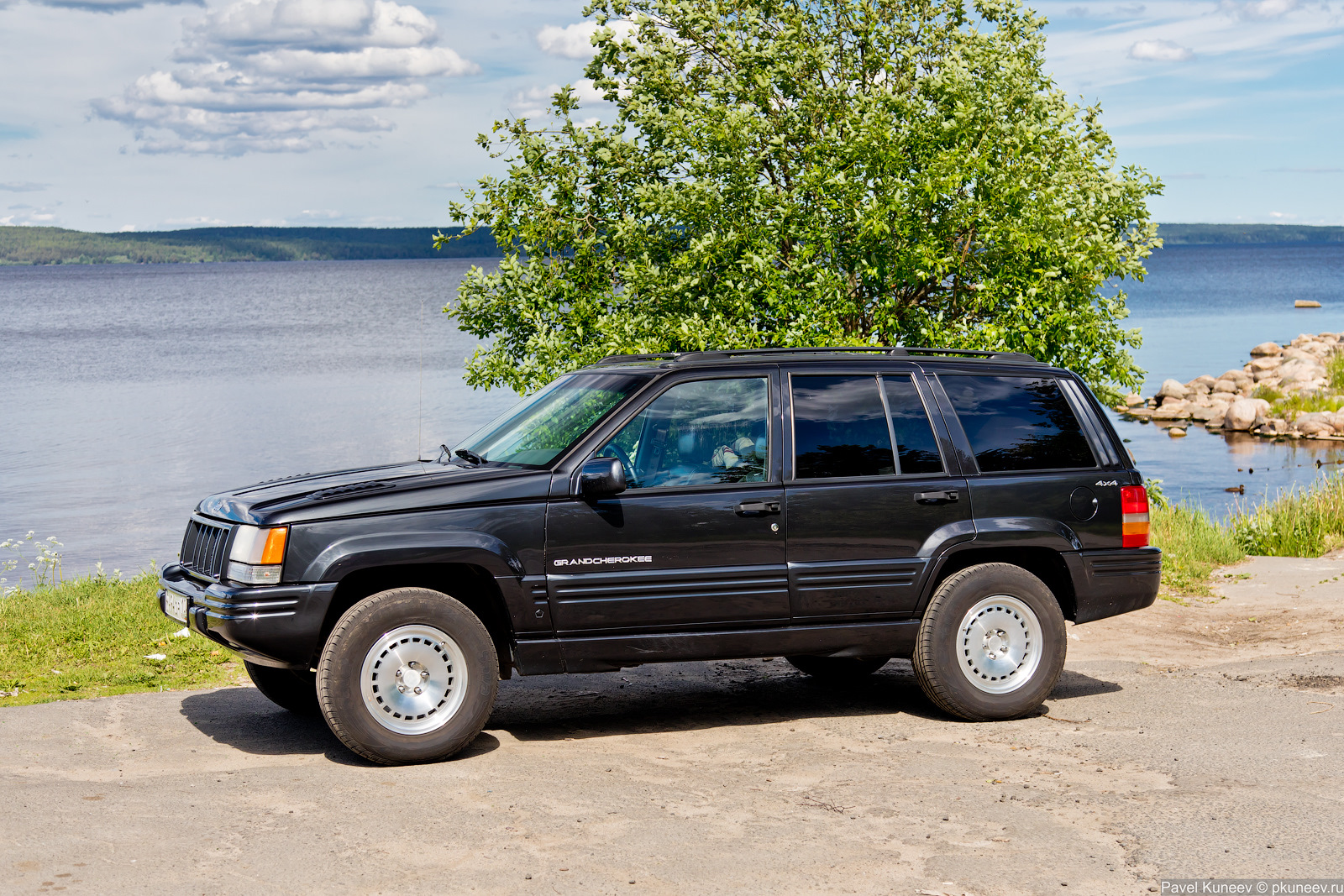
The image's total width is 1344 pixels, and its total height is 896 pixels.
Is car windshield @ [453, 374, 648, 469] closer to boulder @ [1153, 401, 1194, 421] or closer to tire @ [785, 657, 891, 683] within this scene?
tire @ [785, 657, 891, 683]

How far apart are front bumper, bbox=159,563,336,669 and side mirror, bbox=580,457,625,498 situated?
4.34 ft

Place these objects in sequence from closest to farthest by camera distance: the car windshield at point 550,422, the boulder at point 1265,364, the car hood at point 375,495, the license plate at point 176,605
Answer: the car hood at point 375,495
the license plate at point 176,605
the car windshield at point 550,422
the boulder at point 1265,364

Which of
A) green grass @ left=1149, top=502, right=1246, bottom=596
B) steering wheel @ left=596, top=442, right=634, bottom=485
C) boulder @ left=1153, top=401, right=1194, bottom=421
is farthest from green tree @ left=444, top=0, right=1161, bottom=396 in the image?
boulder @ left=1153, top=401, right=1194, bottom=421

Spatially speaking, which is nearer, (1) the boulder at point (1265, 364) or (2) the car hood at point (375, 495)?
(2) the car hood at point (375, 495)

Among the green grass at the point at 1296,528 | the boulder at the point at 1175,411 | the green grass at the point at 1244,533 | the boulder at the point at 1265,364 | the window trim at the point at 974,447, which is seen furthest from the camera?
the boulder at the point at 1265,364

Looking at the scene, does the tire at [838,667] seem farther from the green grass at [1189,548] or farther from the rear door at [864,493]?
the green grass at [1189,548]

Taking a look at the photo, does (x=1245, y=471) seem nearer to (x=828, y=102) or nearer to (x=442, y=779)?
(x=828, y=102)

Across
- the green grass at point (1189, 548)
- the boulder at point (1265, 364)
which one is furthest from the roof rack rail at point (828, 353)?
the boulder at point (1265, 364)

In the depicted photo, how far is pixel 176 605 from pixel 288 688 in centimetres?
107

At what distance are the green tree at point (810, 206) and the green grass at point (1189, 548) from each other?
1775mm

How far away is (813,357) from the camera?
299 inches

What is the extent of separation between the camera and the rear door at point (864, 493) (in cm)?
718

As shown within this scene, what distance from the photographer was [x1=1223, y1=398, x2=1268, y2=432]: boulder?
35.1 meters

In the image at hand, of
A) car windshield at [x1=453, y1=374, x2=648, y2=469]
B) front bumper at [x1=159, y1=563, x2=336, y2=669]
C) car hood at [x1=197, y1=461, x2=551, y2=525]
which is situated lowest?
front bumper at [x1=159, y1=563, x2=336, y2=669]
